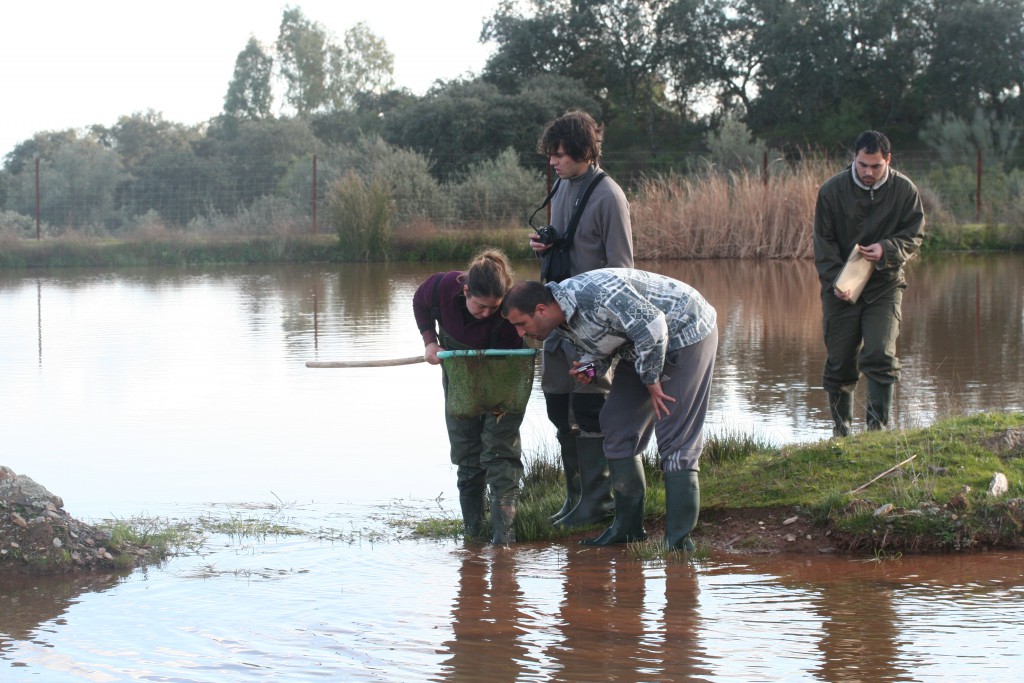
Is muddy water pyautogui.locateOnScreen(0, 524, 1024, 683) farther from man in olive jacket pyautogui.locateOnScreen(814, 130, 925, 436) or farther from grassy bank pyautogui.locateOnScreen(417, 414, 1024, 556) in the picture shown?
man in olive jacket pyautogui.locateOnScreen(814, 130, 925, 436)

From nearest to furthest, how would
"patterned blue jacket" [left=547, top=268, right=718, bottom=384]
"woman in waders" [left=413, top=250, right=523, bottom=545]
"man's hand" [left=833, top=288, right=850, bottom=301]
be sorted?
"patterned blue jacket" [left=547, top=268, right=718, bottom=384]
"woman in waders" [left=413, top=250, right=523, bottom=545]
"man's hand" [left=833, top=288, right=850, bottom=301]

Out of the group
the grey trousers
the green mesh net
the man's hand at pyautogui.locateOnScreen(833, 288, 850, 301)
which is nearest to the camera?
the grey trousers

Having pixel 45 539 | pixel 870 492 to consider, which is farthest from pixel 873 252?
pixel 45 539

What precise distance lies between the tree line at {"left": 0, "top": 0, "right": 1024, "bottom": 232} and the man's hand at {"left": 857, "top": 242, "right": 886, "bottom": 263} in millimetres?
26971

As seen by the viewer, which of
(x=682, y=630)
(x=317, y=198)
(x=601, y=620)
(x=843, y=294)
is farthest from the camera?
(x=317, y=198)

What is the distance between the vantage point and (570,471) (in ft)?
20.9

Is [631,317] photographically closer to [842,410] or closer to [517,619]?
[517,619]

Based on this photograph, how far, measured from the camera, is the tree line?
4012 cm

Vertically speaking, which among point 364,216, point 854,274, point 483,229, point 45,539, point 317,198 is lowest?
point 45,539

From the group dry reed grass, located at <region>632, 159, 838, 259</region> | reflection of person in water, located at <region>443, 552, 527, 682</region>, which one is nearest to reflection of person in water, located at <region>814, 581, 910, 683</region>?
reflection of person in water, located at <region>443, 552, 527, 682</region>

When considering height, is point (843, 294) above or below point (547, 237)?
below

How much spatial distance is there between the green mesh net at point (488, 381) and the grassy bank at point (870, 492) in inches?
25.0

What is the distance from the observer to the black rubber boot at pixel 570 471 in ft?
20.7

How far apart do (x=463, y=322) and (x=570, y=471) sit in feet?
3.26
